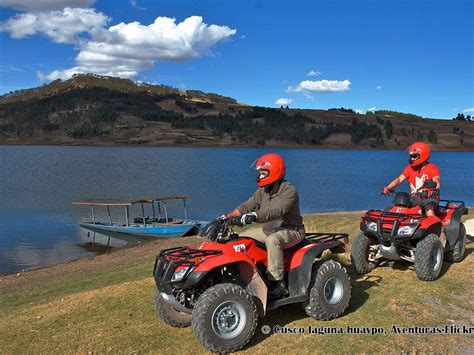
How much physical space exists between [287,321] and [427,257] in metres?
2.96

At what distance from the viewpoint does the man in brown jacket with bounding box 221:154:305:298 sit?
5750 mm

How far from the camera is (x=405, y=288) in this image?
24.1 ft

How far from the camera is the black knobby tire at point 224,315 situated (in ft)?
16.6

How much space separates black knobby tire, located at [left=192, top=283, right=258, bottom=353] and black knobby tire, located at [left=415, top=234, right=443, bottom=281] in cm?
361

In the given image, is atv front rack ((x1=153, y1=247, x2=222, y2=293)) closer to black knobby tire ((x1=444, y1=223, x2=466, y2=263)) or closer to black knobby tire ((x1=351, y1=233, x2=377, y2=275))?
black knobby tire ((x1=351, y1=233, x2=377, y2=275))

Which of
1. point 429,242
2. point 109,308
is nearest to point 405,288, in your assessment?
point 429,242

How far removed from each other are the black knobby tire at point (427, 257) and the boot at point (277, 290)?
2.93 meters

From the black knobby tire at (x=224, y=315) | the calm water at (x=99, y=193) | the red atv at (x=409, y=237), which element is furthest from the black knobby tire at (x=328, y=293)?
the calm water at (x=99, y=193)

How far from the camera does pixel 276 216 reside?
5.74 meters

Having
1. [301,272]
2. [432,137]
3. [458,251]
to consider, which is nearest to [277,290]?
[301,272]

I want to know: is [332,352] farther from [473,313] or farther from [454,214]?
[454,214]

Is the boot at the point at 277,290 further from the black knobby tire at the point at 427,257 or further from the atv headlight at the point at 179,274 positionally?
the black knobby tire at the point at 427,257

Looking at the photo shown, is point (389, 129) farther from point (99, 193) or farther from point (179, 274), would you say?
point (179, 274)

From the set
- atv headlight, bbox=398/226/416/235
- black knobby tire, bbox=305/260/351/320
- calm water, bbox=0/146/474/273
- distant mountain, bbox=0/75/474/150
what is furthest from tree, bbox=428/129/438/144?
black knobby tire, bbox=305/260/351/320
